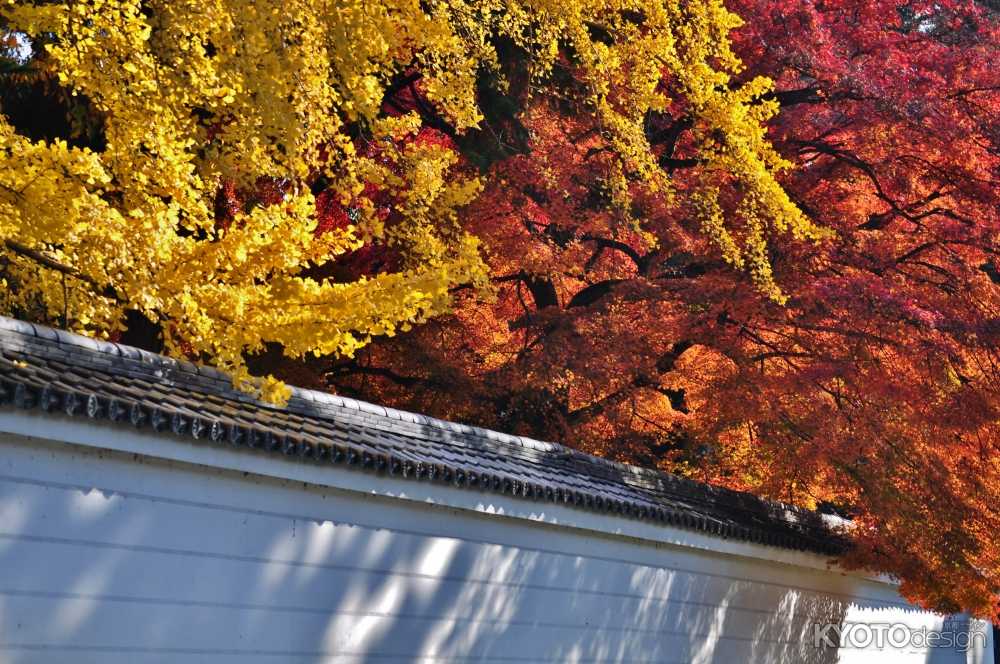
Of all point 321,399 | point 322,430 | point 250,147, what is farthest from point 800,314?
point 322,430

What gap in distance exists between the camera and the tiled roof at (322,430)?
24.8ft

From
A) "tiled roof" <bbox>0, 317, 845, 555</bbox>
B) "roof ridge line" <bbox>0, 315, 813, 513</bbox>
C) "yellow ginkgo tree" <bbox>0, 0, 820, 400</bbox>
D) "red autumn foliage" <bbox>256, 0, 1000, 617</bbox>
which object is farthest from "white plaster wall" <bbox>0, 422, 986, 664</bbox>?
"red autumn foliage" <bbox>256, 0, 1000, 617</bbox>

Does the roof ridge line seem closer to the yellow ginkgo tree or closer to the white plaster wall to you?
the yellow ginkgo tree

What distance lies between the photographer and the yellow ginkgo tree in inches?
333

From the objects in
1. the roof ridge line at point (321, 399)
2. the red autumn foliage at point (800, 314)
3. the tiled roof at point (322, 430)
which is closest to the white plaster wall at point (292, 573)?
the tiled roof at point (322, 430)

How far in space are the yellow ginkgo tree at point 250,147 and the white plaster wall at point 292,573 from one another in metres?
0.98

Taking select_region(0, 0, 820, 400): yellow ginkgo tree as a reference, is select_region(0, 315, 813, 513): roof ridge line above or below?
below

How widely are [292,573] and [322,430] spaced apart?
43.2 inches

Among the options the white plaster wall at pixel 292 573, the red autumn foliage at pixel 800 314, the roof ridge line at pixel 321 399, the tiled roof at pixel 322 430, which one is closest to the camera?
the white plaster wall at pixel 292 573

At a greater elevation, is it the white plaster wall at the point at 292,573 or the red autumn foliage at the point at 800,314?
the red autumn foliage at the point at 800,314

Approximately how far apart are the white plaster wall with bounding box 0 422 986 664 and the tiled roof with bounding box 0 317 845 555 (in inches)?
6.6

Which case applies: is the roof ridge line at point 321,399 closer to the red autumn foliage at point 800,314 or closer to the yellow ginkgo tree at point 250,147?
the yellow ginkgo tree at point 250,147

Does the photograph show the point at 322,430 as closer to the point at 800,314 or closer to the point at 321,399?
the point at 321,399

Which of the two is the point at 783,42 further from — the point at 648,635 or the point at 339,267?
the point at 648,635
